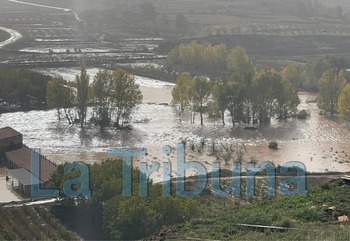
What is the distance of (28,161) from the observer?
17688 millimetres

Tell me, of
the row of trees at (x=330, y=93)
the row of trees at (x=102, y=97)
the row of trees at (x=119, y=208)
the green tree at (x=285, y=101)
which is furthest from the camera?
the row of trees at (x=330, y=93)

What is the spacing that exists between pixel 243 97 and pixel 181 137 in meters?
2.86

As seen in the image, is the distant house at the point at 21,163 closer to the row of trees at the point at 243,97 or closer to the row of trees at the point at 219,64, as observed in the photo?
the row of trees at the point at 243,97

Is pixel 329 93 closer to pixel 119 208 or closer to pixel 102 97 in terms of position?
pixel 102 97

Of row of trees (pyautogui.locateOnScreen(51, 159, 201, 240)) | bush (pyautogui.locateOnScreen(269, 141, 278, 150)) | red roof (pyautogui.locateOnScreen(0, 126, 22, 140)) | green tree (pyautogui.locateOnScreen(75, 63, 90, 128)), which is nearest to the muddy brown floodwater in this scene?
bush (pyautogui.locateOnScreen(269, 141, 278, 150))

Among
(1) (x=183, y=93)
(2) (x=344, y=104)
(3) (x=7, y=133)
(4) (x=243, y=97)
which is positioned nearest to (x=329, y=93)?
(2) (x=344, y=104)

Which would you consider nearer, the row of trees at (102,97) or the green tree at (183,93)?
the row of trees at (102,97)

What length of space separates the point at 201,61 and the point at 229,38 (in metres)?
9.27

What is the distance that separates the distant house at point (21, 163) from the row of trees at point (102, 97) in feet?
12.3

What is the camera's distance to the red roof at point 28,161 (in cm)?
1624

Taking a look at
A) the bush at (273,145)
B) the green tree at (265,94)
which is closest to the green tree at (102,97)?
the green tree at (265,94)

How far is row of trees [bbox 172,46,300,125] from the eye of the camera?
77.7ft

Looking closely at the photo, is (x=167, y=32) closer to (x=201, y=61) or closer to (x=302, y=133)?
(x=201, y=61)

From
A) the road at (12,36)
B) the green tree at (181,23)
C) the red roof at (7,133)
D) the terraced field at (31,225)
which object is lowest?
the terraced field at (31,225)
